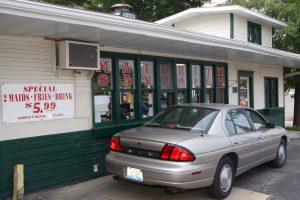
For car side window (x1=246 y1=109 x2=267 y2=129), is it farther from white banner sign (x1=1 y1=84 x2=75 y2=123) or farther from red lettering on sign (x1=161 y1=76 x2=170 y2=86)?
white banner sign (x1=1 y1=84 x2=75 y2=123)

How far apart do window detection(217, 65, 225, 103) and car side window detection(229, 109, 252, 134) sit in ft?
15.2

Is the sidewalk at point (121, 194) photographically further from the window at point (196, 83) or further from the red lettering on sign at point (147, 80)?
the window at point (196, 83)

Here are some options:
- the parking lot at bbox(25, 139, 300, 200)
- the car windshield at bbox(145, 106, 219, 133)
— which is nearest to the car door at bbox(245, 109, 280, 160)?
the parking lot at bbox(25, 139, 300, 200)

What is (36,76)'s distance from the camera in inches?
254

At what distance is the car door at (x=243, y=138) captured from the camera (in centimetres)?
637

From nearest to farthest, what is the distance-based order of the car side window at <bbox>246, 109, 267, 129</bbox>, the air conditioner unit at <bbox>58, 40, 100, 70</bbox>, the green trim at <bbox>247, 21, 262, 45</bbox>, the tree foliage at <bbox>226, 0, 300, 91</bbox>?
the air conditioner unit at <bbox>58, 40, 100, 70</bbox> → the car side window at <bbox>246, 109, 267, 129</bbox> → the green trim at <bbox>247, 21, 262, 45</bbox> → the tree foliage at <bbox>226, 0, 300, 91</bbox>

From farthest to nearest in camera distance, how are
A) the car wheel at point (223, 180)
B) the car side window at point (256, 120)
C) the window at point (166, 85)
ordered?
the window at point (166, 85) < the car side window at point (256, 120) < the car wheel at point (223, 180)

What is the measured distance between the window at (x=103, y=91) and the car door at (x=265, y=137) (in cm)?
291

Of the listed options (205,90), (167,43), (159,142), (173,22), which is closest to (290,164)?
(205,90)

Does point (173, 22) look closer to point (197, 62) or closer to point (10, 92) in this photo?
point (197, 62)

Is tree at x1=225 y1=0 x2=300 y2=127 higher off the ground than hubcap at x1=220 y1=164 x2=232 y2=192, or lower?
higher

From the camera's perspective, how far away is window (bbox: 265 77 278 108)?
15.1 m

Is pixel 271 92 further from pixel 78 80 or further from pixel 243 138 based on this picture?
pixel 78 80

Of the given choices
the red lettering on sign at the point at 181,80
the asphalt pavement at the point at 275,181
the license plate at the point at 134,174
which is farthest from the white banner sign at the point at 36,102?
the red lettering on sign at the point at 181,80
